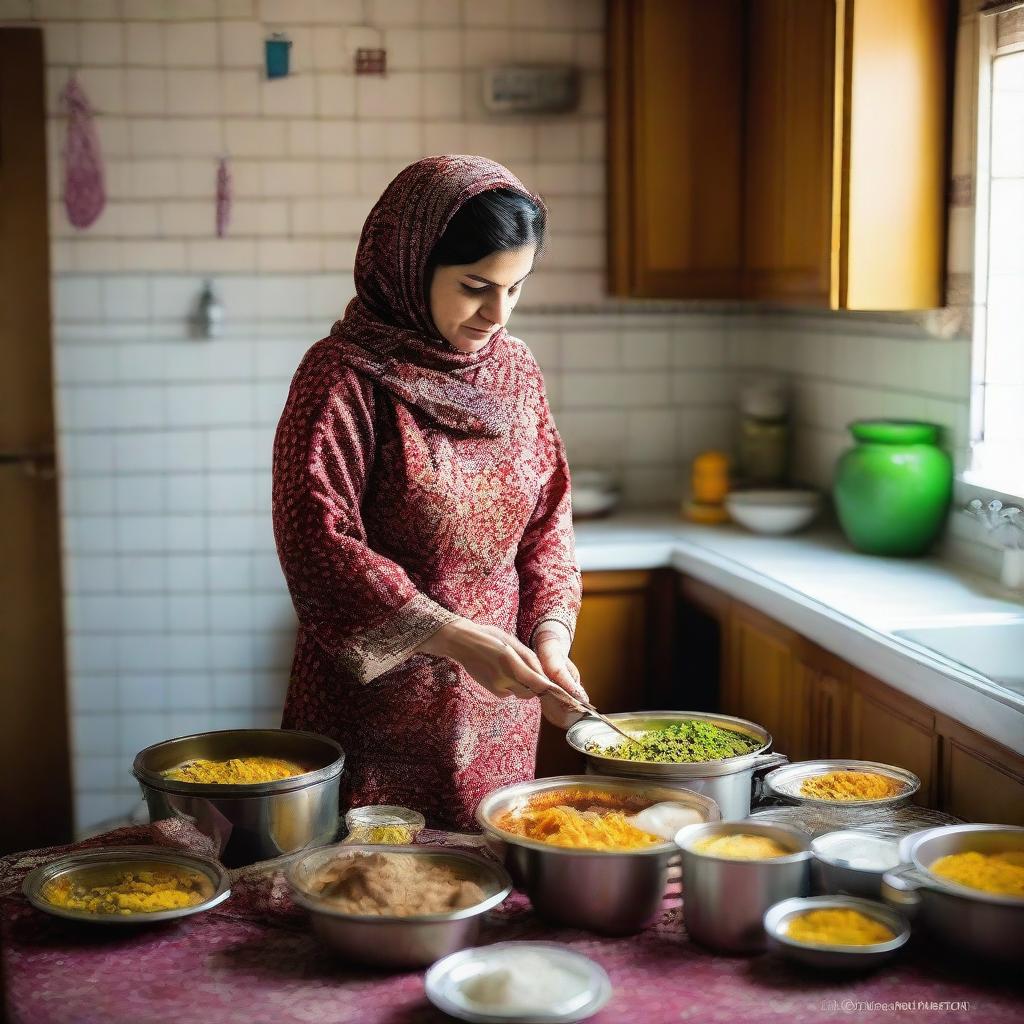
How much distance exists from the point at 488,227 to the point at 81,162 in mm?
2544

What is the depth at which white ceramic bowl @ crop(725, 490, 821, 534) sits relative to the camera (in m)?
4.02

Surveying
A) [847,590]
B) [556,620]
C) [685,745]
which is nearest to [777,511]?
[847,590]

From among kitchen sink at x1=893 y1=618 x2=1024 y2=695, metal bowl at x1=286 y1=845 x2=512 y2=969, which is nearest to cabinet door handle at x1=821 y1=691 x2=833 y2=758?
kitchen sink at x1=893 y1=618 x2=1024 y2=695

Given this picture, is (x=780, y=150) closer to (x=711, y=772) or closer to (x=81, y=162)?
(x=81, y=162)

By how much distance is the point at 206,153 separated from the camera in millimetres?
4273

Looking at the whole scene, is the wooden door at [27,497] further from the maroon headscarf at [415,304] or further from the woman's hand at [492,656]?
the woman's hand at [492,656]

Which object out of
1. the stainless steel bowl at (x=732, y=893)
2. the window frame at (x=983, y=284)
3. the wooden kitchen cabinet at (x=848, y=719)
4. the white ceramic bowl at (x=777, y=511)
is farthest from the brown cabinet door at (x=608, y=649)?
the stainless steel bowl at (x=732, y=893)

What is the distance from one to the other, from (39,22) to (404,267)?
2563mm

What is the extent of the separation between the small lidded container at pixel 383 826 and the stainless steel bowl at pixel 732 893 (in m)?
0.41

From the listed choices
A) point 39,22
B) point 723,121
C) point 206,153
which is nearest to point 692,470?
point 723,121

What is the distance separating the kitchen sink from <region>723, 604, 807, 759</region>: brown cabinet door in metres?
0.48

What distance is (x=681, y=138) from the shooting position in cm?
421

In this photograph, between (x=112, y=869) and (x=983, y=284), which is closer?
(x=112, y=869)

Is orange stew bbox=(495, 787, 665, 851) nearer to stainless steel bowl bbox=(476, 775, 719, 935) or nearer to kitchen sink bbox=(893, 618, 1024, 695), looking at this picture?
stainless steel bowl bbox=(476, 775, 719, 935)
